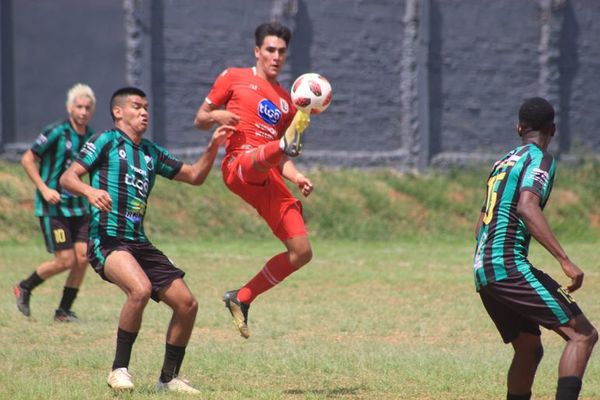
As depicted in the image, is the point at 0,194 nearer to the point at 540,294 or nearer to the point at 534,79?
the point at 534,79

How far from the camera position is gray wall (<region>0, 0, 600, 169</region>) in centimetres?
2302

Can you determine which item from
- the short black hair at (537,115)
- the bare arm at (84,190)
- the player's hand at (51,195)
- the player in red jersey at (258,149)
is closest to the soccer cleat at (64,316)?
the player's hand at (51,195)

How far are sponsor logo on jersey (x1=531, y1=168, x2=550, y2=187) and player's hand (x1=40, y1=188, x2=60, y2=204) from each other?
5.78m

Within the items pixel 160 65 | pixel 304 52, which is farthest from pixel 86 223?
pixel 304 52

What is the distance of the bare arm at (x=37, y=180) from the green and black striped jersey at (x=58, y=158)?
0.18 metres

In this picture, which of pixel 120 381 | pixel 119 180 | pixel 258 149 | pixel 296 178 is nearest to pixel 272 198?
pixel 296 178

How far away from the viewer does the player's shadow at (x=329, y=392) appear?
8.13 meters

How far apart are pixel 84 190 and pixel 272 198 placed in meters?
1.83

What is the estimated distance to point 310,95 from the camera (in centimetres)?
820

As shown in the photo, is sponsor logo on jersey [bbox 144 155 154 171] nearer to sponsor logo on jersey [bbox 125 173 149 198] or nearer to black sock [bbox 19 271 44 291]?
sponsor logo on jersey [bbox 125 173 149 198]

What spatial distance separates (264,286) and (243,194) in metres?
0.78

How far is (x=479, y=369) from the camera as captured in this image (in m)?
9.26

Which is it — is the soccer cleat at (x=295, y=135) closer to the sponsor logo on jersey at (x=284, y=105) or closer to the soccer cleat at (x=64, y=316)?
the sponsor logo on jersey at (x=284, y=105)

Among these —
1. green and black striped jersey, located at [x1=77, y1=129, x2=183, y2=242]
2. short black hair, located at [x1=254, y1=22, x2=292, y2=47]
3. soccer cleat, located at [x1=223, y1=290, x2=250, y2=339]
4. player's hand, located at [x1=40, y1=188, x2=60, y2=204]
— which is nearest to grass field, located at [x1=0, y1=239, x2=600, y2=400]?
soccer cleat, located at [x1=223, y1=290, x2=250, y2=339]
